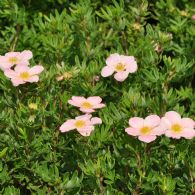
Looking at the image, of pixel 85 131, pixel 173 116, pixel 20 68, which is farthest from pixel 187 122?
pixel 20 68

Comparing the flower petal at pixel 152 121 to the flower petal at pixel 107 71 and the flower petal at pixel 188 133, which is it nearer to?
the flower petal at pixel 188 133

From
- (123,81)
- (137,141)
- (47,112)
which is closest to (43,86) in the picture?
(47,112)

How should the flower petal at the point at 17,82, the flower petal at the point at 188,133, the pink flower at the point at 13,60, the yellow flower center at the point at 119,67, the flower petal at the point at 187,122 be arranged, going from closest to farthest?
1. the flower petal at the point at 188,133
2. the flower petal at the point at 187,122
3. the flower petal at the point at 17,82
4. the pink flower at the point at 13,60
5. the yellow flower center at the point at 119,67

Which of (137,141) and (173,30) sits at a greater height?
(173,30)

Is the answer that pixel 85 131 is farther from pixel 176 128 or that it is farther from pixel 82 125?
pixel 176 128

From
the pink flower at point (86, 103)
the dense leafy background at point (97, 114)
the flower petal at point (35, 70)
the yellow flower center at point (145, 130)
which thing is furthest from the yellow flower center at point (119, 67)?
the yellow flower center at point (145, 130)

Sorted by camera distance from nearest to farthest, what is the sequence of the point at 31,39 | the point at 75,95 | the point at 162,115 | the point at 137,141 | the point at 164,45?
the point at 137,141 → the point at 162,115 → the point at 75,95 → the point at 164,45 → the point at 31,39

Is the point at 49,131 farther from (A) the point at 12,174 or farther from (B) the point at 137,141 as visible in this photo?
(B) the point at 137,141
